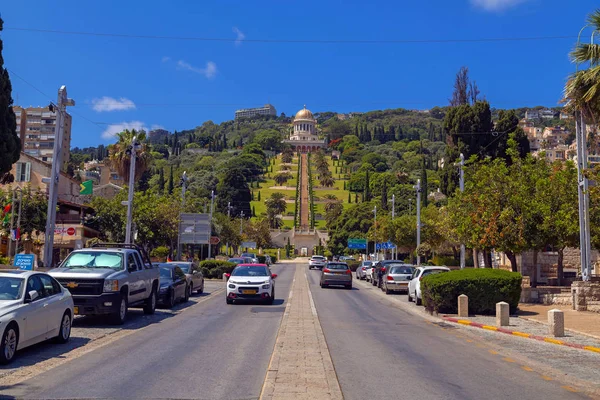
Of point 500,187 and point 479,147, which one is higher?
point 479,147

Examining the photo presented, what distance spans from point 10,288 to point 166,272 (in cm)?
1115

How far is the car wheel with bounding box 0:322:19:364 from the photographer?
935cm

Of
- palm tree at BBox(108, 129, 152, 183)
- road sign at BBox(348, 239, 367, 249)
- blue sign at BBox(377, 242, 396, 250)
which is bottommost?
blue sign at BBox(377, 242, 396, 250)

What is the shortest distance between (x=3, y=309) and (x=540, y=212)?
20.6m

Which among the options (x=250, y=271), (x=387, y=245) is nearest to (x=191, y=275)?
(x=250, y=271)

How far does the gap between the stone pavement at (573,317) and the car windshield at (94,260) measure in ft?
40.2

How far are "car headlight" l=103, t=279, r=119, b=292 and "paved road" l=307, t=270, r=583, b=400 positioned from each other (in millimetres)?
5414

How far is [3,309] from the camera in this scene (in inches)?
379

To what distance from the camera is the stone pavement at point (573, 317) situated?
52.2 ft

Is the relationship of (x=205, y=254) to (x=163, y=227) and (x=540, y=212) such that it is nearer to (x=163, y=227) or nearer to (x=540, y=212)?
(x=163, y=227)

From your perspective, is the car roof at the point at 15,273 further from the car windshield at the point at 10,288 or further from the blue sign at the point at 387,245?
the blue sign at the point at 387,245

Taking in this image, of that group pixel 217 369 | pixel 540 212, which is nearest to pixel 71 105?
pixel 217 369

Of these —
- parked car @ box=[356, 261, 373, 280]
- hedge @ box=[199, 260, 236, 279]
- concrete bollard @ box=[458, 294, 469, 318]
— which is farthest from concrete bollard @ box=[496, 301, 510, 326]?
parked car @ box=[356, 261, 373, 280]

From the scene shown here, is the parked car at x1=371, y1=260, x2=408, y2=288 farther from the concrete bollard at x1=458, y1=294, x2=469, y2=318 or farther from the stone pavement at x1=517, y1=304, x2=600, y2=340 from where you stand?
the concrete bollard at x1=458, y1=294, x2=469, y2=318
